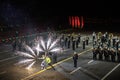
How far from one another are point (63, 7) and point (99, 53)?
50130mm

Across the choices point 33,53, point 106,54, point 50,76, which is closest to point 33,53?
point 33,53

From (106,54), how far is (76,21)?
4362 cm

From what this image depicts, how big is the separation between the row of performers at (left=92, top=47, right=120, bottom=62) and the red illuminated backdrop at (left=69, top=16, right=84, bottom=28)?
128 feet

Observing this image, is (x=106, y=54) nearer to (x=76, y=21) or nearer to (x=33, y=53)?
(x=33, y=53)

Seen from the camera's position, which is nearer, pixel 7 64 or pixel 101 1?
pixel 7 64

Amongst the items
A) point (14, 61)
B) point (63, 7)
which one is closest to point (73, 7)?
point (63, 7)

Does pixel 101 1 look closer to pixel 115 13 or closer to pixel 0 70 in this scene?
pixel 115 13

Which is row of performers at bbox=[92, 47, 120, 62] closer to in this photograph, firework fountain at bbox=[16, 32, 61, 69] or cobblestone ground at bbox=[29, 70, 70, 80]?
firework fountain at bbox=[16, 32, 61, 69]

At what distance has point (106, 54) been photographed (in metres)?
29.6

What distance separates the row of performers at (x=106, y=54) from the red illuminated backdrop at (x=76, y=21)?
3912 centimetres

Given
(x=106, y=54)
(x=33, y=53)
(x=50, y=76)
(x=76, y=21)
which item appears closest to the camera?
(x=50, y=76)

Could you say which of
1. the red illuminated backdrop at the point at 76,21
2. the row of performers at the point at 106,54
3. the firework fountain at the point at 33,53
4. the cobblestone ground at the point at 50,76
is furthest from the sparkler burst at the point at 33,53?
the red illuminated backdrop at the point at 76,21

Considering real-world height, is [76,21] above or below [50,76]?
above

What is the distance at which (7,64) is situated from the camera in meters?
28.1
